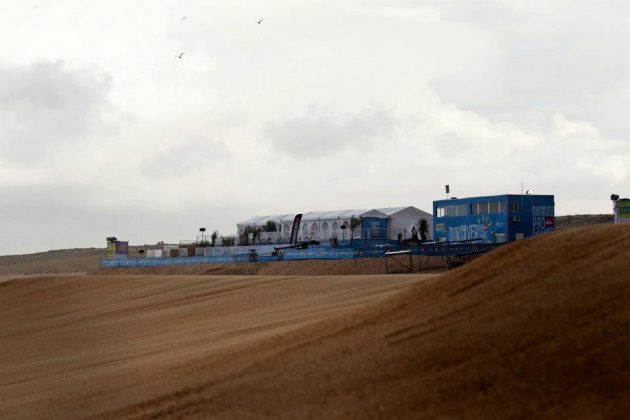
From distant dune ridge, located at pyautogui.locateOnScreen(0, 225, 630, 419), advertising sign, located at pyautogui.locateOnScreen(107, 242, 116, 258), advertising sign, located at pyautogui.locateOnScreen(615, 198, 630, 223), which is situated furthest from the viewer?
advertising sign, located at pyautogui.locateOnScreen(107, 242, 116, 258)

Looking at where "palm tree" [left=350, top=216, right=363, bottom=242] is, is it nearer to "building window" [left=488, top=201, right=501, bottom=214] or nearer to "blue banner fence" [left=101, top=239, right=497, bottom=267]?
"blue banner fence" [left=101, top=239, right=497, bottom=267]

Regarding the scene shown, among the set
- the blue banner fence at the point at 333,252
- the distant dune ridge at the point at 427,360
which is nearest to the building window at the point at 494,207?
Result: the blue banner fence at the point at 333,252

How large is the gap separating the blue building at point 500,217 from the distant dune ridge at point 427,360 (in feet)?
108

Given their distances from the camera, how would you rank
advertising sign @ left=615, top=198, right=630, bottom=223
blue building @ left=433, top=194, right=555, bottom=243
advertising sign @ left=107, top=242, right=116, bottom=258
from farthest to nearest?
1. advertising sign @ left=107, top=242, right=116, bottom=258
2. blue building @ left=433, top=194, right=555, bottom=243
3. advertising sign @ left=615, top=198, right=630, bottom=223

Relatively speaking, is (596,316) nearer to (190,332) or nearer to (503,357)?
(503,357)

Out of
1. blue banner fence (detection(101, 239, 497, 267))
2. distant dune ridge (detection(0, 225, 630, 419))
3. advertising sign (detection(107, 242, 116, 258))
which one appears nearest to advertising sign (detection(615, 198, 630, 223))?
blue banner fence (detection(101, 239, 497, 267))

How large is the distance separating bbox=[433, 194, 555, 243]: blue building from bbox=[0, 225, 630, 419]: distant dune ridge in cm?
3286

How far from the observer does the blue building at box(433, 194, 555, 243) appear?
4816 centimetres

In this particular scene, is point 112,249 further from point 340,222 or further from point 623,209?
point 623,209

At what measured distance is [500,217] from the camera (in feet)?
159

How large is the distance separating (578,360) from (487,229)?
39734 mm

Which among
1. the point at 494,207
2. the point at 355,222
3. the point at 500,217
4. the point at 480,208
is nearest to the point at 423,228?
the point at 355,222

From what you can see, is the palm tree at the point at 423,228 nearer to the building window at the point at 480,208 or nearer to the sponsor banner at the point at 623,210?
the building window at the point at 480,208

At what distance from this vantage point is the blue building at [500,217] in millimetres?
48156
